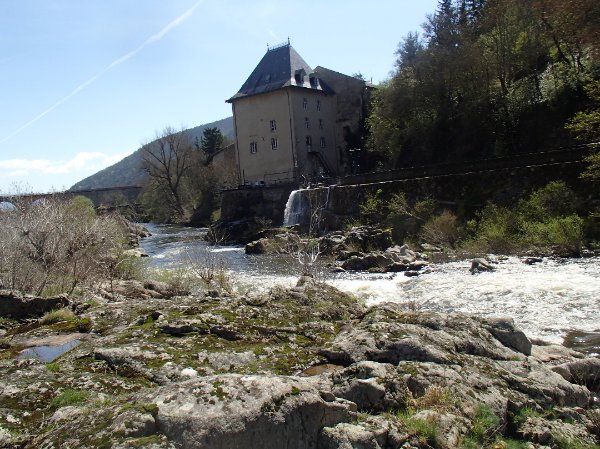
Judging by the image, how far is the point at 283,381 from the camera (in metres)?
3.99

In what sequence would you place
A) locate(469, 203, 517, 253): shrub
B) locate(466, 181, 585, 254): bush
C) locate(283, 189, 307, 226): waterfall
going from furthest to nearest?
locate(283, 189, 307, 226): waterfall < locate(469, 203, 517, 253): shrub < locate(466, 181, 585, 254): bush

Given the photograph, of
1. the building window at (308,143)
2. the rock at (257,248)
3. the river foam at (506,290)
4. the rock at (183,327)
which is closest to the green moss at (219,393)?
the rock at (183,327)

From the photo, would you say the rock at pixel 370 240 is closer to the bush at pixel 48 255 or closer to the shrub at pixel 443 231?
the shrub at pixel 443 231

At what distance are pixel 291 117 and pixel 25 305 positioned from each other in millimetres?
43879

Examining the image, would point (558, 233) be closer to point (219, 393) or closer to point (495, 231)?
point (495, 231)

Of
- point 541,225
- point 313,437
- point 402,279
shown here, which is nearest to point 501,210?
point 541,225

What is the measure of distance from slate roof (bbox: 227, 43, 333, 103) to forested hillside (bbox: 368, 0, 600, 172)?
39.1 feet

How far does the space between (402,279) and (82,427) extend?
16538 millimetres

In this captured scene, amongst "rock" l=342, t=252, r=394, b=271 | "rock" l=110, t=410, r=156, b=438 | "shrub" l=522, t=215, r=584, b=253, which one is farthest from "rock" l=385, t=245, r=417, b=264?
"rock" l=110, t=410, r=156, b=438

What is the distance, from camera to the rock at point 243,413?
343 centimetres

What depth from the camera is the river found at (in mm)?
11664

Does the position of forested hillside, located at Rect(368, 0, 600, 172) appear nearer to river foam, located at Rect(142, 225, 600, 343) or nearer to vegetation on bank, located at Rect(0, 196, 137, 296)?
river foam, located at Rect(142, 225, 600, 343)

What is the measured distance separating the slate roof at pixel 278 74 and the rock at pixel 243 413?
1947 inches

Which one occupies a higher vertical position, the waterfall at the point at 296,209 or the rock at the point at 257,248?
the waterfall at the point at 296,209
